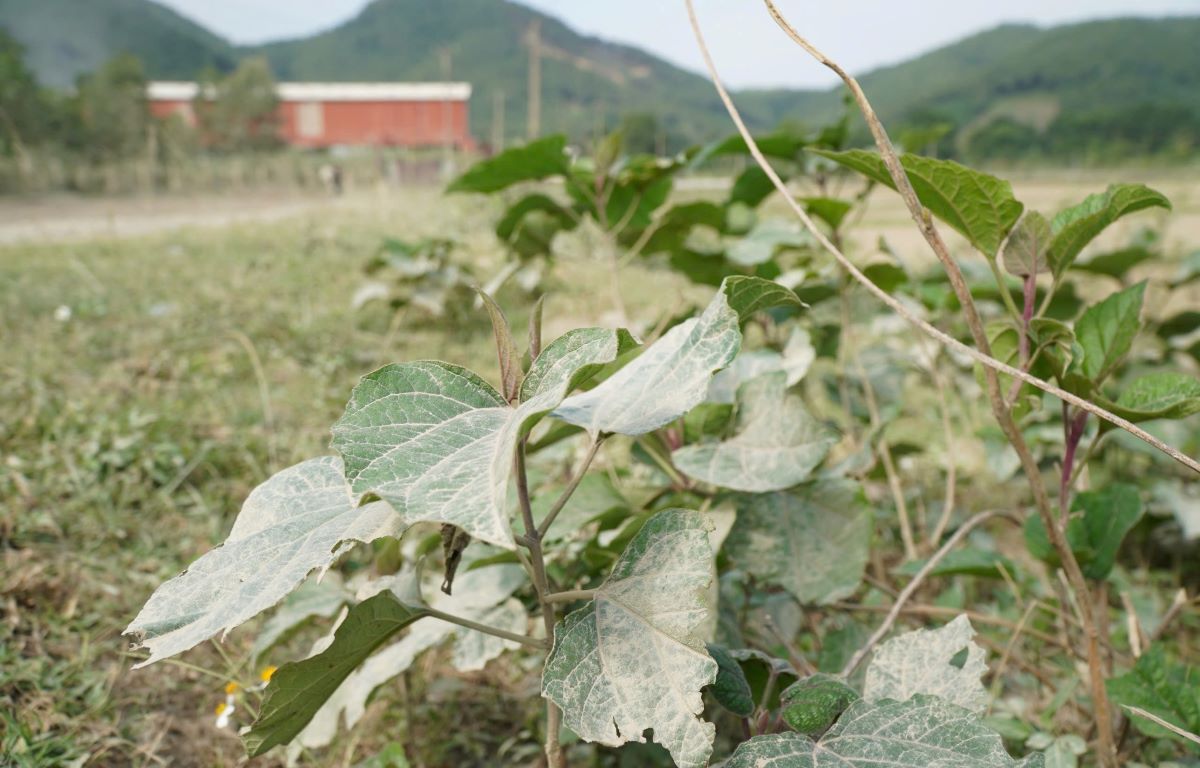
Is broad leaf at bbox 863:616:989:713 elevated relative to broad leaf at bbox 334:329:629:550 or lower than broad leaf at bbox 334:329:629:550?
lower

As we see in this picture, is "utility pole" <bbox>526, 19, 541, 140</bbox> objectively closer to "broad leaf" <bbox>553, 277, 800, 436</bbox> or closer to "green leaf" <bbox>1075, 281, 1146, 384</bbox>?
"green leaf" <bbox>1075, 281, 1146, 384</bbox>

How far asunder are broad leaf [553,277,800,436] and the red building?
2892 centimetres

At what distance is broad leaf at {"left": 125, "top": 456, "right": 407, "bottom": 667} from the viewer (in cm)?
46

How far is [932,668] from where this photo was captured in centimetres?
65

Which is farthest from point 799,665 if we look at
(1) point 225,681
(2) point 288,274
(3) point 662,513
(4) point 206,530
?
(2) point 288,274

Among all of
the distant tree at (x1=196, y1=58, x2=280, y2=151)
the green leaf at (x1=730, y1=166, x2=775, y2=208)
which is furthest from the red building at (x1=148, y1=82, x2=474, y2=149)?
the green leaf at (x1=730, y1=166, x2=775, y2=208)

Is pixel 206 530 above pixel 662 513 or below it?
below

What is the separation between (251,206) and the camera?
10.2 meters

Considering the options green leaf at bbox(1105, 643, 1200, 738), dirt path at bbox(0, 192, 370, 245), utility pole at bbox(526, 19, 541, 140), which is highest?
utility pole at bbox(526, 19, 541, 140)

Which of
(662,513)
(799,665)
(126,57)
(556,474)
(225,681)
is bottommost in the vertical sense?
(225,681)

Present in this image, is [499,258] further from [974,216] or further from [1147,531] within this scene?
[974,216]

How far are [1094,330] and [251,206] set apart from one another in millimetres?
10968

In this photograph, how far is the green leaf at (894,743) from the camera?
1.65 feet

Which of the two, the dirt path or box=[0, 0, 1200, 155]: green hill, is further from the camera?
box=[0, 0, 1200, 155]: green hill
